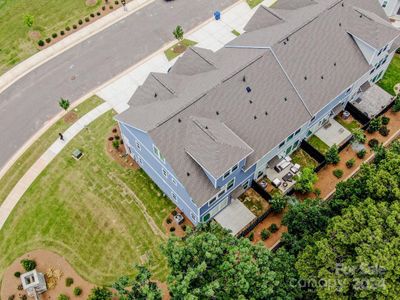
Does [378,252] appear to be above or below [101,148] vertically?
below

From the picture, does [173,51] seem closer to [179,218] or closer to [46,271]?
[179,218]

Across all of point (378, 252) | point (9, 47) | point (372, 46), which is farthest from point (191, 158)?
point (9, 47)

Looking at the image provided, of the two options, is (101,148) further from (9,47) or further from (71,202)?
(9,47)

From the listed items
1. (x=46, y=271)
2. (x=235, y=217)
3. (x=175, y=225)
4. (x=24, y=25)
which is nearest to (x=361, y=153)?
(x=235, y=217)

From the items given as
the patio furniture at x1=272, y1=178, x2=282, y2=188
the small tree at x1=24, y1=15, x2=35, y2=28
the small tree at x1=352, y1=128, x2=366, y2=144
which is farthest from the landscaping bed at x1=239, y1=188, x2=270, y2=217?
the small tree at x1=24, y1=15, x2=35, y2=28

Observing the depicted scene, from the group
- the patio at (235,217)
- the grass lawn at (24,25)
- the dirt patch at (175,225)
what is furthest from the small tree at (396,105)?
the grass lawn at (24,25)

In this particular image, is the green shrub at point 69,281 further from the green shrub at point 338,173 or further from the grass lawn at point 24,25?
the grass lawn at point 24,25

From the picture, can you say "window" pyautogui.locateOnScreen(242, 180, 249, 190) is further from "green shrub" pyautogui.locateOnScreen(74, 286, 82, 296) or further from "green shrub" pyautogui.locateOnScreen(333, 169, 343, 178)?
"green shrub" pyautogui.locateOnScreen(74, 286, 82, 296)

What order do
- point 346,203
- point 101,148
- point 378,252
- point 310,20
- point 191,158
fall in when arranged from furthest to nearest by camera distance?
point 101,148
point 310,20
point 191,158
point 346,203
point 378,252
